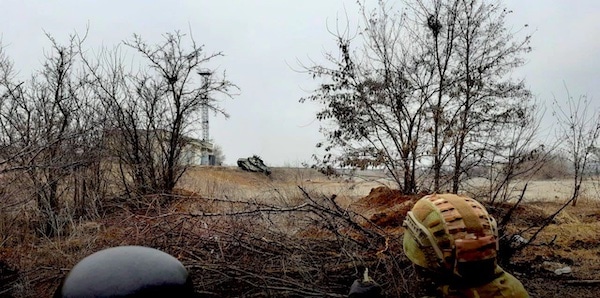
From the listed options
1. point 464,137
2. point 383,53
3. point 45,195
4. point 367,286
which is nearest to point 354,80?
point 383,53

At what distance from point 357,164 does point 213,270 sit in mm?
9423

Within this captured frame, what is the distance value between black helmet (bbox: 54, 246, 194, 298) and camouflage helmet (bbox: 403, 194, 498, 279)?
4.66 ft

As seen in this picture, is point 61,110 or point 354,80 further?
point 354,80

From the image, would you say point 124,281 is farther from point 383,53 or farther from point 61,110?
point 383,53

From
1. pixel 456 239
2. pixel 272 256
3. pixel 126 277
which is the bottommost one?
pixel 272 256

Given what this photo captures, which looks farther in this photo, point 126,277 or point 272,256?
point 272,256

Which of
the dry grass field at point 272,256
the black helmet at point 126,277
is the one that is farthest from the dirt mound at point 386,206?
the black helmet at point 126,277

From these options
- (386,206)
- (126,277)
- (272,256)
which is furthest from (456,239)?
(386,206)

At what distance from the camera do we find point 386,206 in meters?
12.5

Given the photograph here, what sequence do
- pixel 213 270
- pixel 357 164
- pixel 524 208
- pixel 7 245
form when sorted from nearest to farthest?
pixel 213 270
pixel 7 245
pixel 524 208
pixel 357 164

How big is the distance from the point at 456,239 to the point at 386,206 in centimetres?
971

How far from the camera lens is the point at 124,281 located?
2.68 m

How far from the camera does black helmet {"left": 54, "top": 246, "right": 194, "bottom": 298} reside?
8.75 feet

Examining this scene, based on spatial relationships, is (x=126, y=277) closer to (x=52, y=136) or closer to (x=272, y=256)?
(x=272, y=256)
